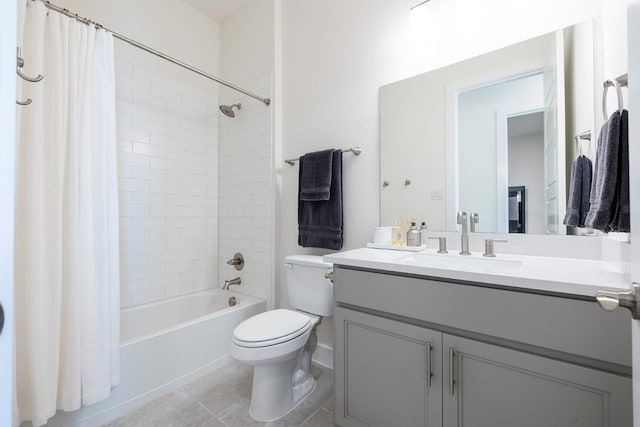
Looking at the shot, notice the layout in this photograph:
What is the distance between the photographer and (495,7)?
137cm

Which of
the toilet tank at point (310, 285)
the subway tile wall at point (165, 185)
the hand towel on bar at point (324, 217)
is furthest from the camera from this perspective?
the subway tile wall at point (165, 185)

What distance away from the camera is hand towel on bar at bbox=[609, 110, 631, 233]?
31.1 inches

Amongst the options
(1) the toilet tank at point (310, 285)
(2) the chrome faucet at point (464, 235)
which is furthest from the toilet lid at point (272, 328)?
(2) the chrome faucet at point (464, 235)

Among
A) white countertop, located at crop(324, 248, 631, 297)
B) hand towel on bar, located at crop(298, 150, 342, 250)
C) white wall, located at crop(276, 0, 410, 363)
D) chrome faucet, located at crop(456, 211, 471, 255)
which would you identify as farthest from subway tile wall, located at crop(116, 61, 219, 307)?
chrome faucet, located at crop(456, 211, 471, 255)

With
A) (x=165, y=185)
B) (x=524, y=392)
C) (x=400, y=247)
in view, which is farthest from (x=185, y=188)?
(x=524, y=392)

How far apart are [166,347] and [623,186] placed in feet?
7.17

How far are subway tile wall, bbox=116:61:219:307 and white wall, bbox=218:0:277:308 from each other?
0.14 meters

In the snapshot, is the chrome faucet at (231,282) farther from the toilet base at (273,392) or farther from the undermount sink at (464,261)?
the undermount sink at (464,261)

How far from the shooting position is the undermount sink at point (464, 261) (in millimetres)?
1189

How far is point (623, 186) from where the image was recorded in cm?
79

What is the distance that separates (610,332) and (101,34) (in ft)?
7.82

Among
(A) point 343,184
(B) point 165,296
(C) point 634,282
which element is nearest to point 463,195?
(A) point 343,184

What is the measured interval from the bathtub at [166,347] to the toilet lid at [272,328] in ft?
1.78

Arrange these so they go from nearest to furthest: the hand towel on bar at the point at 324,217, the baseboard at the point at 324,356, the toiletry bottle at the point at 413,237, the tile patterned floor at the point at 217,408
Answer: the tile patterned floor at the point at 217,408 < the toiletry bottle at the point at 413,237 < the hand towel on bar at the point at 324,217 < the baseboard at the point at 324,356
